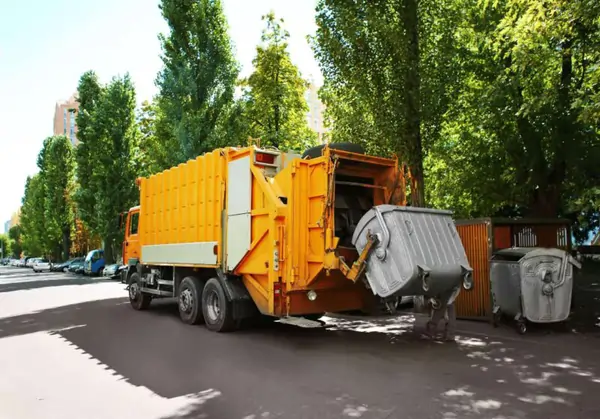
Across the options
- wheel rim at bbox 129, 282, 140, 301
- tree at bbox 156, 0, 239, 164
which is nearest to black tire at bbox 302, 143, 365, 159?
wheel rim at bbox 129, 282, 140, 301

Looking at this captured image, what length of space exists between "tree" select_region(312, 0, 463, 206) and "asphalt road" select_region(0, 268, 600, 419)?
6.45 metres

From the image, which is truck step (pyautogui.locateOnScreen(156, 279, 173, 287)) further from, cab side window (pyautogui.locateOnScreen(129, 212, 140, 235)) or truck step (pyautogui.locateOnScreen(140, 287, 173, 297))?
cab side window (pyautogui.locateOnScreen(129, 212, 140, 235))

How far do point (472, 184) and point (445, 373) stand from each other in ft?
32.6

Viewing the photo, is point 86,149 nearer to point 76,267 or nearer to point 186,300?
point 76,267

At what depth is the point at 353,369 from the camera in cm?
646

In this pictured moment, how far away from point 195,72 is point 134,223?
11475 millimetres

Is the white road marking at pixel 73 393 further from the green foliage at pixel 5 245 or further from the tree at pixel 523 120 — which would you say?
the green foliage at pixel 5 245

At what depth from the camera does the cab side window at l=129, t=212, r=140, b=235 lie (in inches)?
547

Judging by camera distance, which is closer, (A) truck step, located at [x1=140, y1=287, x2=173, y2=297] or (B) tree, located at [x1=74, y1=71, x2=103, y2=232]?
(A) truck step, located at [x1=140, y1=287, x2=173, y2=297]

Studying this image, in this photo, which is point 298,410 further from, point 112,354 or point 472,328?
point 472,328

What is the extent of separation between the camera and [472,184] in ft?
49.5

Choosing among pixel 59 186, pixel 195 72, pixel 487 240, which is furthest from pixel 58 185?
pixel 487 240

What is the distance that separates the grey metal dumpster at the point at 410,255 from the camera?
6.71 meters

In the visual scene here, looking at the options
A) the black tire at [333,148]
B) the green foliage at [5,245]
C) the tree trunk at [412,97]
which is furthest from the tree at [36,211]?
the green foliage at [5,245]
